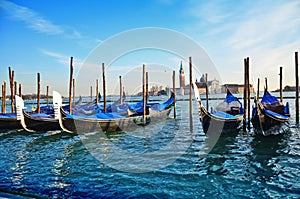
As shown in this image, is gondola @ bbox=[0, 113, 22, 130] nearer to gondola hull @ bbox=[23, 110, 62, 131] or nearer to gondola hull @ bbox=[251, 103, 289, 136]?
gondola hull @ bbox=[23, 110, 62, 131]

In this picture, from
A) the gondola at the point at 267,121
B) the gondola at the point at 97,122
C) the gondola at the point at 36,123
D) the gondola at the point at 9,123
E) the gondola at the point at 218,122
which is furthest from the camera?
the gondola at the point at 9,123

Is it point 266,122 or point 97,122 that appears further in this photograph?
point 97,122

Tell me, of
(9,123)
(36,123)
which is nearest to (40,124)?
(36,123)

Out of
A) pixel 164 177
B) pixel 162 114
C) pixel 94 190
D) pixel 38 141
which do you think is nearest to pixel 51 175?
pixel 94 190

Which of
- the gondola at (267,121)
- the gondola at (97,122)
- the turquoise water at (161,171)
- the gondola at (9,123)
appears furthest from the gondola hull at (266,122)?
the gondola at (9,123)

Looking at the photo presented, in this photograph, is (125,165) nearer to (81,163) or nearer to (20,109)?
(81,163)

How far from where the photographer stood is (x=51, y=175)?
430 cm

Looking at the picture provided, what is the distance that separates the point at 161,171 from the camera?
177 inches

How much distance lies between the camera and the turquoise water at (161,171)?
353 cm

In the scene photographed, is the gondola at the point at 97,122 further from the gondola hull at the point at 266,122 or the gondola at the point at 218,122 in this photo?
the gondola hull at the point at 266,122

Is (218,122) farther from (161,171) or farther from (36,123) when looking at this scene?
(36,123)

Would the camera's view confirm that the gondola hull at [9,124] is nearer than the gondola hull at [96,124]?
No

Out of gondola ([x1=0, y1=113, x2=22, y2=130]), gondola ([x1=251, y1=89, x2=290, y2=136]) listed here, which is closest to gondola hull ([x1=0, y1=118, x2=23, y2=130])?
gondola ([x1=0, y1=113, x2=22, y2=130])

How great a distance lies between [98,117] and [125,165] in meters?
4.26
